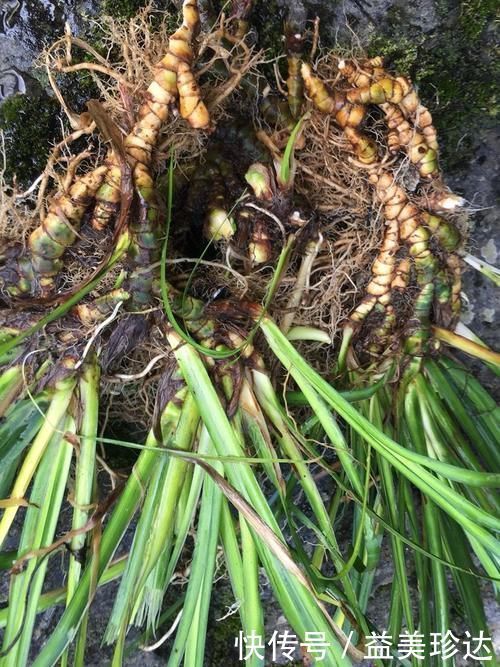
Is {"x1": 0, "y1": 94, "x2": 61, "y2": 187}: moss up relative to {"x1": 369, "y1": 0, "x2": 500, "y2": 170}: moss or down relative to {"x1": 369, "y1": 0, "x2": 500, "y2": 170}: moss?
down

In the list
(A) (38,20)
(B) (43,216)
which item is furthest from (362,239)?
(A) (38,20)

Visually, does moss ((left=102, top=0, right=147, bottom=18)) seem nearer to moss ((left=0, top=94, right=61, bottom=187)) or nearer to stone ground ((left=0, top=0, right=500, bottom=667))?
stone ground ((left=0, top=0, right=500, bottom=667))

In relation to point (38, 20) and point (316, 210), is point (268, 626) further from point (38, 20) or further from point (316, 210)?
point (38, 20)

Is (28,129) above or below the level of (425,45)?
below

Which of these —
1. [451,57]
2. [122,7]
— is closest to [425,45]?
[451,57]

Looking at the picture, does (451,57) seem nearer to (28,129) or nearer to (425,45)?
(425,45)

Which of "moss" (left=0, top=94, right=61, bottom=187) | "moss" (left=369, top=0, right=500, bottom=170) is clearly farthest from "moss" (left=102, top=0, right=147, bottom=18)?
"moss" (left=369, top=0, right=500, bottom=170)
